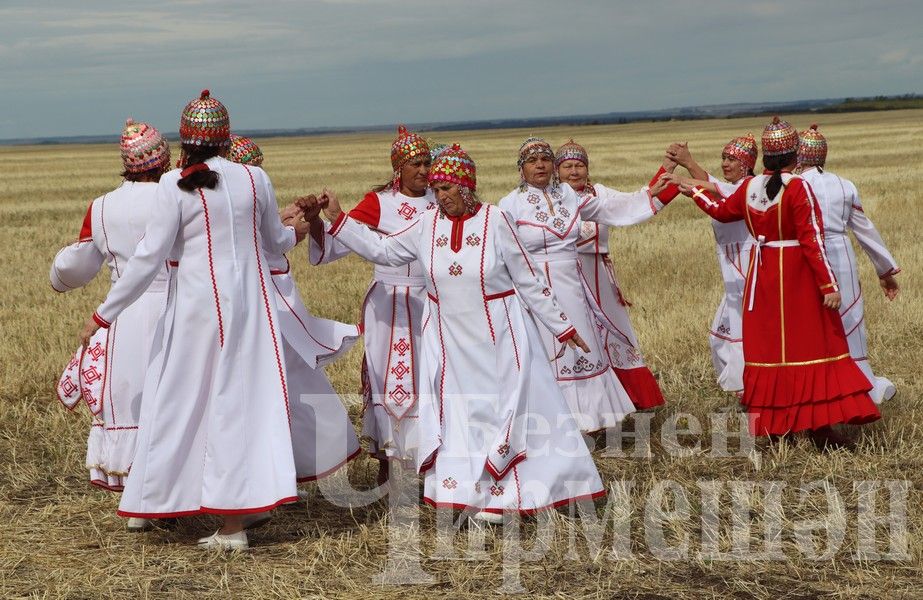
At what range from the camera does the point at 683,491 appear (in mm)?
6480

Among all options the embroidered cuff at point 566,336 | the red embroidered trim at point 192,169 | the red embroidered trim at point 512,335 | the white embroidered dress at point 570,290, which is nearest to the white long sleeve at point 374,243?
the red embroidered trim at point 512,335

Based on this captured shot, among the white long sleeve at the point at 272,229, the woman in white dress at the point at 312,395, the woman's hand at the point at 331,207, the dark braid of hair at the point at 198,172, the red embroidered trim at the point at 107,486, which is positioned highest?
the dark braid of hair at the point at 198,172

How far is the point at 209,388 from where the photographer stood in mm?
5629

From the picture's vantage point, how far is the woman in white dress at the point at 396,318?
6781 millimetres

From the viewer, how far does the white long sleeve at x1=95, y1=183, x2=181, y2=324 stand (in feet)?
17.9

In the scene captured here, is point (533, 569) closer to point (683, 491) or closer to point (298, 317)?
point (683, 491)

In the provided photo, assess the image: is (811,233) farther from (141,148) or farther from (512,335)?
(141,148)

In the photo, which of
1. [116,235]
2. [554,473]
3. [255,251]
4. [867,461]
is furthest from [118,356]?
[867,461]

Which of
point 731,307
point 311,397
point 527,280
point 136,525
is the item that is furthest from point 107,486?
point 731,307

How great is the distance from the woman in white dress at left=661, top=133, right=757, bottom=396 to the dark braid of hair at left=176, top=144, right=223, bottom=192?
4093mm

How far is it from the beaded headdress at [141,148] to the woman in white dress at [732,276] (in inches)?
159

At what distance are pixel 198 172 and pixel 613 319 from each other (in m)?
3.51

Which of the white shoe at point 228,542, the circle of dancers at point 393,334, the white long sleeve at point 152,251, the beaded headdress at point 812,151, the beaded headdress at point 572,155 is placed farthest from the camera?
the beaded headdress at point 812,151

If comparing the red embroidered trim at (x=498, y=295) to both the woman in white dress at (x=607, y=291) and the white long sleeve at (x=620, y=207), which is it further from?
the woman in white dress at (x=607, y=291)
